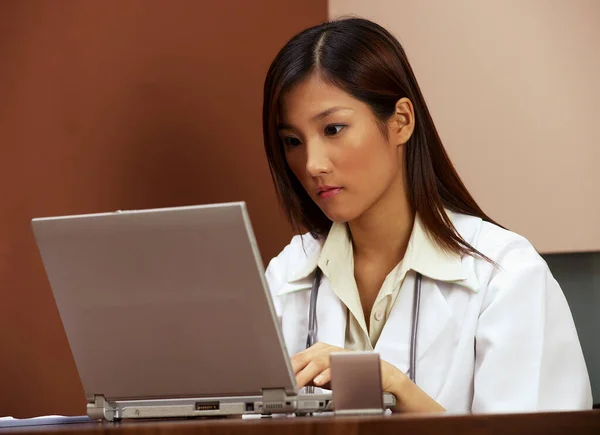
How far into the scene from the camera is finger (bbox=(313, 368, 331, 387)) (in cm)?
146

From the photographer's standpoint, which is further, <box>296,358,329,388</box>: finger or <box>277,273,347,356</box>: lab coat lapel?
<box>277,273,347,356</box>: lab coat lapel

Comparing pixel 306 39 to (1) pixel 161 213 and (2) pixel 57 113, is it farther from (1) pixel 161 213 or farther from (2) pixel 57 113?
(1) pixel 161 213

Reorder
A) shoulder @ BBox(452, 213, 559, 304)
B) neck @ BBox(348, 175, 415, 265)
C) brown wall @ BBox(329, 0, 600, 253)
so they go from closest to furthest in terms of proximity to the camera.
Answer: shoulder @ BBox(452, 213, 559, 304), neck @ BBox(348, 175, 415, 265), brown wall @ BBox(329, 0, 600, 253)

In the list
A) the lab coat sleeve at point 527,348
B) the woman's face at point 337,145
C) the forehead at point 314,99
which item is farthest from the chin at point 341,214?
the lab coat sleeve at point 527,348

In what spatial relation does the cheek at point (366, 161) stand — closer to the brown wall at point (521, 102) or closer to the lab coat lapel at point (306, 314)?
the lab coat lapel at point (306, 314)

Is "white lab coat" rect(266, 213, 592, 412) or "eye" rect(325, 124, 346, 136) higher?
"eye" rect(325, 124, 346, 136)

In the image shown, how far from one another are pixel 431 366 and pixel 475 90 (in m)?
1.00

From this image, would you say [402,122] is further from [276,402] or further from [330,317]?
[276,402]

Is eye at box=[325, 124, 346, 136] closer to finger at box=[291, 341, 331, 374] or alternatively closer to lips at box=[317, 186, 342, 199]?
lips at box=[317, 186, 342, 199]

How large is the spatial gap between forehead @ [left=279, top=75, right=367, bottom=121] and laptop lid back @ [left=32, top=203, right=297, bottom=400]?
79 cm

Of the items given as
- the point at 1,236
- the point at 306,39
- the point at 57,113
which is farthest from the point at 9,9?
the point at 306,39

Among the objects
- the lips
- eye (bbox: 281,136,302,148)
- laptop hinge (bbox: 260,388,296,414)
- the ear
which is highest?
the ear

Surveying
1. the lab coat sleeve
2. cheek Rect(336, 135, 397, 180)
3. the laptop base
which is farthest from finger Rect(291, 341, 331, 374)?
cheek Rect(336, 135, 397, 180)

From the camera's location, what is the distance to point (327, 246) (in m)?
2.13
